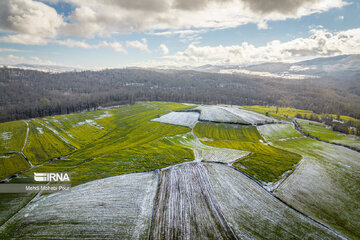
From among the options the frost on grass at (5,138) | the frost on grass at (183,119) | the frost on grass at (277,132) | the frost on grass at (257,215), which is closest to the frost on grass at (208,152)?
the frost on grass at (257,215)

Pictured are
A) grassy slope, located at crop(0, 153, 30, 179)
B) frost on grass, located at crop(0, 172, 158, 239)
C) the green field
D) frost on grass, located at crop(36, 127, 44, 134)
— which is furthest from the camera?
frost on grass, located at crop(36, 127, 44, 134)

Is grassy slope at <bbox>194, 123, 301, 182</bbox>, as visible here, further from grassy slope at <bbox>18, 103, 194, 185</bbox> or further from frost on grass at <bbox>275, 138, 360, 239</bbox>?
grassy slope at <bbox>18, 103, 194, 185</bbox>

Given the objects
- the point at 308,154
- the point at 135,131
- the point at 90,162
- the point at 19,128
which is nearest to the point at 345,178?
the point at 308,154

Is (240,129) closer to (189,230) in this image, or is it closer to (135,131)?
(135,131)

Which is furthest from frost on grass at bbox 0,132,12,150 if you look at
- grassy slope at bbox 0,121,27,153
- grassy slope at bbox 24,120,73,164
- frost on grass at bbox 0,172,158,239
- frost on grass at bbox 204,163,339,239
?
frost on grass at bbox 204,163,339,239

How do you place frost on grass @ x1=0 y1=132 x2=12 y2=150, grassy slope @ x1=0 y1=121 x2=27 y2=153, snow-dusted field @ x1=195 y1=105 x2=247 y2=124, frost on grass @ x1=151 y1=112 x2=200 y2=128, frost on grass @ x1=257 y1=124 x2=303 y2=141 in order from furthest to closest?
snow-dusted field @ x1=195 y1=105 x2=247 y2=124, frost on grass @ x1=151 y1=112 x2=200 y2=128, frost on grass @ x1=257 y1=124 x2=303 y2=141, frost on grass @ x1=0 y1=132 x2=12 y2=150, grassy slope @ x1=0 y1=121 x2=27 y2=153
